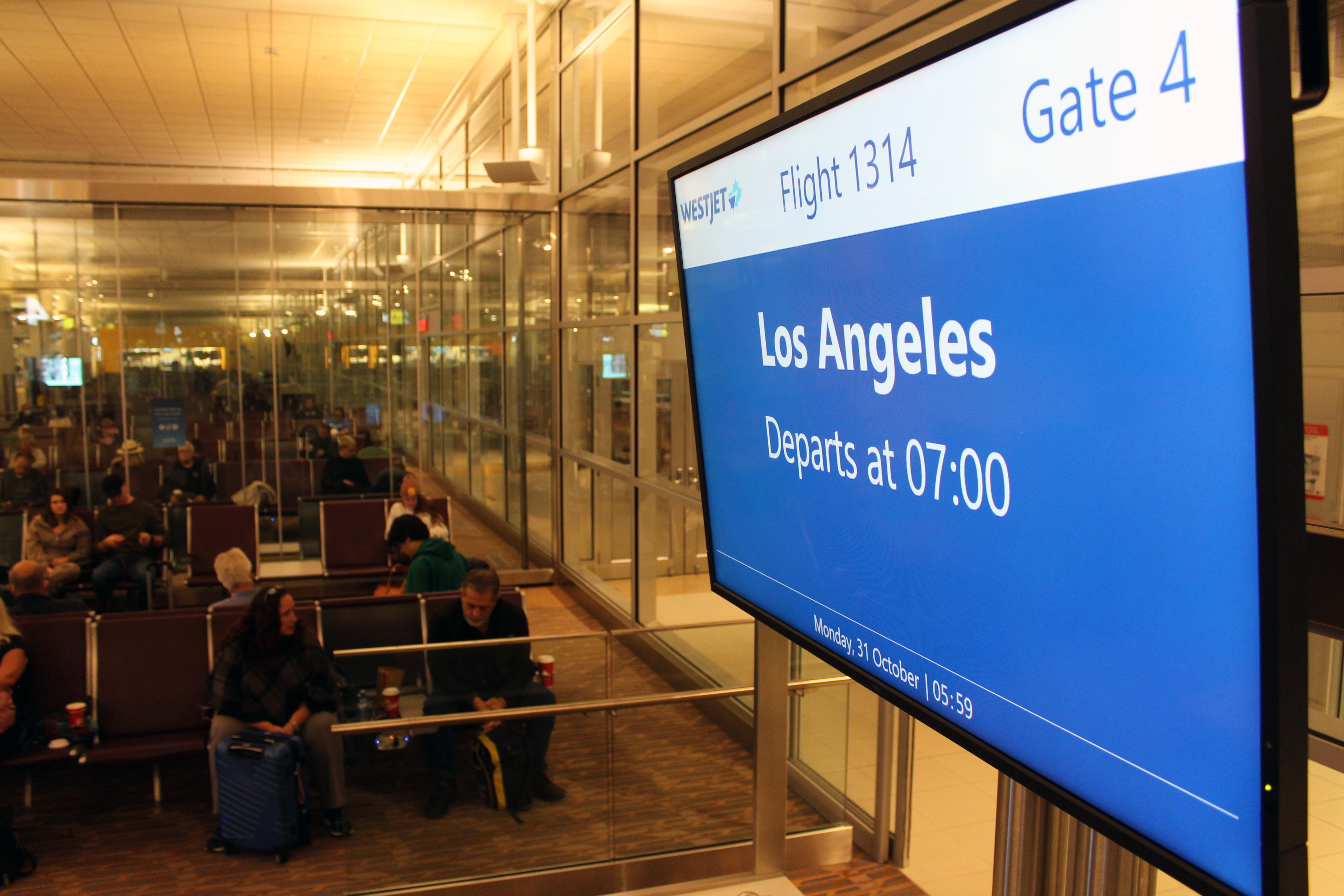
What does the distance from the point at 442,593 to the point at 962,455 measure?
422 centimetres

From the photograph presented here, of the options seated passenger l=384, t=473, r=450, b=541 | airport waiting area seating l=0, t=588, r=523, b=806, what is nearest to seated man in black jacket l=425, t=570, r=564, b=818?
airport waiting area seating l=0, t=588, r=523, b=806

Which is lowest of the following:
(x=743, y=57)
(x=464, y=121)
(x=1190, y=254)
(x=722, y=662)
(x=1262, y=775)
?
(x=722, y=662)

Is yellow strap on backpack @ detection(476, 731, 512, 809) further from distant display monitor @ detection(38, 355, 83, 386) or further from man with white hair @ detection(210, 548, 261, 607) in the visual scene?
distant display monitor @ detection(38, 355, 83, 386)

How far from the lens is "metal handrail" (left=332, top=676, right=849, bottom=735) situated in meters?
3.69

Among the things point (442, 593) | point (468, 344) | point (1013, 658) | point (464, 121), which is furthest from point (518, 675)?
point (464, 121)

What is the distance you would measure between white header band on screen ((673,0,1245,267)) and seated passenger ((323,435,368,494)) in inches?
323

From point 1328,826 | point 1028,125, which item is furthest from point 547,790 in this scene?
point 1028,125

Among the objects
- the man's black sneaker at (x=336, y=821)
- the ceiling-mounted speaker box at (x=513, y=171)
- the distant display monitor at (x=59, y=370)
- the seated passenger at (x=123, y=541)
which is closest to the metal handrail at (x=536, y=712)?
the man's black sneaker at (x=336, y=821)

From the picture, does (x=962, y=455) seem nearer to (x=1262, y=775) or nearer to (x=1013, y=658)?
(x=1013, y=658)

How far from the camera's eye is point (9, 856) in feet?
13.3

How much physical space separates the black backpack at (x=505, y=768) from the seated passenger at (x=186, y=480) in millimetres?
6269

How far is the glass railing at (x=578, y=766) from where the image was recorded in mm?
3732

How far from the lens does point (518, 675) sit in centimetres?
387

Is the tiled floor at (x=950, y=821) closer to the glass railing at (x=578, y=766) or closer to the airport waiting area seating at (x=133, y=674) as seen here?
the glass railing at (x=578, y=766)
